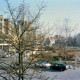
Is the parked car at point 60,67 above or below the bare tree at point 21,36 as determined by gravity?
below

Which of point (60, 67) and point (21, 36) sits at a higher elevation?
point (21, 36)

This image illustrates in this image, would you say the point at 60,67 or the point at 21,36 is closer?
the point at 21,36

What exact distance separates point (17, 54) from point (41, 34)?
1434 mm

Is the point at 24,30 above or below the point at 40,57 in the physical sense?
above

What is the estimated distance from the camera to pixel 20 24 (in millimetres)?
6289

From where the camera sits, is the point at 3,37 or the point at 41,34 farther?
the point at 41,34

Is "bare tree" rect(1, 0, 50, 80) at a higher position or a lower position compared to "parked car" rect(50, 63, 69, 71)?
higher

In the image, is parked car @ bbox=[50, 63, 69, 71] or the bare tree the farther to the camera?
parked car @ bbox=[50, 63, 69, 71]

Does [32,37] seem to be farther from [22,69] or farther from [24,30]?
[22,69]

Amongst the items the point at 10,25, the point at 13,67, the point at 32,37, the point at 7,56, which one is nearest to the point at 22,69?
the point at 13,67

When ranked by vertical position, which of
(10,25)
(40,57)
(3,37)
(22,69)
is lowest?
(22,69)

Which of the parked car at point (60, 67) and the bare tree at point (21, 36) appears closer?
the bare tree at point (21, 36)

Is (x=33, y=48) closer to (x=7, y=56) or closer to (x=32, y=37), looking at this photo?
(x=32, y=37)

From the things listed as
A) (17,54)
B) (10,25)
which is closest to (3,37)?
(10,25)
